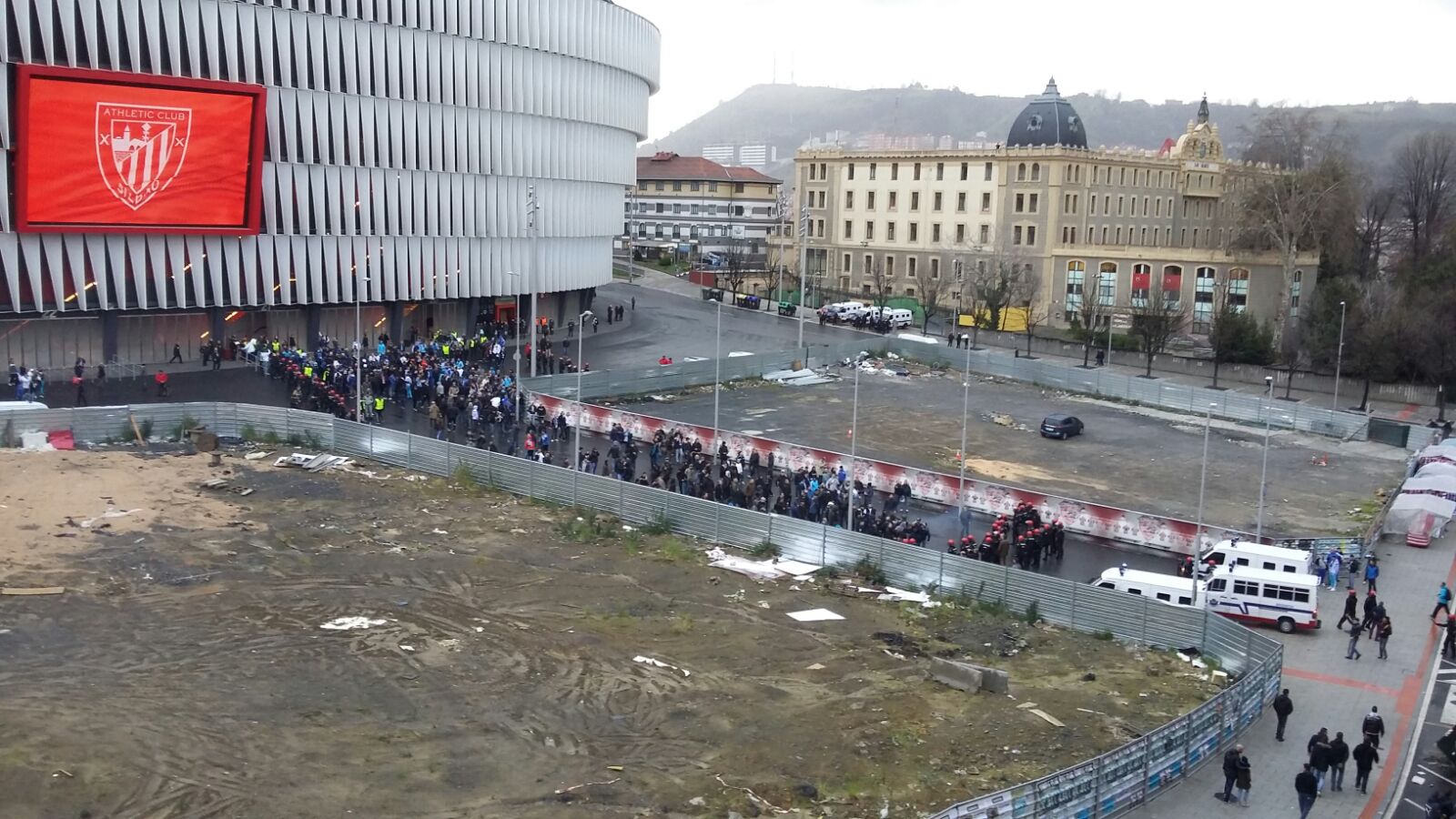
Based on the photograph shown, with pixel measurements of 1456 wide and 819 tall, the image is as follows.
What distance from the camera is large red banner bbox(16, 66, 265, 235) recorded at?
48375 mm

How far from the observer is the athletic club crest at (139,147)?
50.0 meters

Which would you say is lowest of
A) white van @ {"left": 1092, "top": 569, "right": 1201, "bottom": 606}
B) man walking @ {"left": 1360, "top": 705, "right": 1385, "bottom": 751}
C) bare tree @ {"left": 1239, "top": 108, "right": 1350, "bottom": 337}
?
white van @ {"left": 1092, "top": 569, "right": 1201, "bottom": 606}

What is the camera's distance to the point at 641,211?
130 m

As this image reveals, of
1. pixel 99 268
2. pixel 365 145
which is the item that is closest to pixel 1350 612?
pixel 99 268

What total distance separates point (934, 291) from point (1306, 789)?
65595mm

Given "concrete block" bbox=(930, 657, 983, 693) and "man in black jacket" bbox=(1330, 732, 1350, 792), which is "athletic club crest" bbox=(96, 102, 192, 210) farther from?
"man in black jacket" bbox=(1330, 732, 1350, 792)

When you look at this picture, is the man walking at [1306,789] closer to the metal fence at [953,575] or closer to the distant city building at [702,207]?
the metal fence at [953,575]

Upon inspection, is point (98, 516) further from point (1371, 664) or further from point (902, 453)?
point (1371, 664)

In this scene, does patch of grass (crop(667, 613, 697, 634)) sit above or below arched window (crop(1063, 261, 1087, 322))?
below

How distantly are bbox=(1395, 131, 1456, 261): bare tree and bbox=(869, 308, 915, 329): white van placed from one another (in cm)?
3812

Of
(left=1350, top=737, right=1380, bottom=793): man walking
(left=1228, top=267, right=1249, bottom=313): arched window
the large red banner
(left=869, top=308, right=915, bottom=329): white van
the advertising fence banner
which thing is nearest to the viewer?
(left=1350, top=737, right=1380, bottom=793): man walking

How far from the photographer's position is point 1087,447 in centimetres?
4781

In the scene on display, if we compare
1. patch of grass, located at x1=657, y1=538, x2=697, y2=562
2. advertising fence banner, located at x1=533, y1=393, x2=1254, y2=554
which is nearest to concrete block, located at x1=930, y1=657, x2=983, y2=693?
patch of grass, located at x1=657, y1=538, x2=697, y2=562

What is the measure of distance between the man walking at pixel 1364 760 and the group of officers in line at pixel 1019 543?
34.4ft
